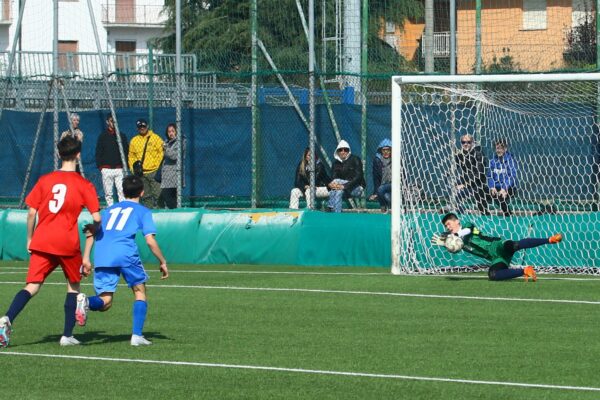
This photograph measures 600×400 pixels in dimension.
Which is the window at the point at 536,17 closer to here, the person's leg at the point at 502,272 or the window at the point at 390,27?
the window at the point at 390,27

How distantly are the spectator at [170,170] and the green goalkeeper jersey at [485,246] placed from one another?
8234 millimetres

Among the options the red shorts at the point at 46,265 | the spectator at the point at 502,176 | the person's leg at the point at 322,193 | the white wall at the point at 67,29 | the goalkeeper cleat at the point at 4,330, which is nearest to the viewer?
the goalkeeper cleat at the point at 4,330

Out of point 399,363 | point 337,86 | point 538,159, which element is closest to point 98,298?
point 399,363

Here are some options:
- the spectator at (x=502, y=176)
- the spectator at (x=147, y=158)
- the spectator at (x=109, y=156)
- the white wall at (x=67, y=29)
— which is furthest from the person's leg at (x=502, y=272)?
the white wall at (x=67, y=29)

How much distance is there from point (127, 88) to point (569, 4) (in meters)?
9.21

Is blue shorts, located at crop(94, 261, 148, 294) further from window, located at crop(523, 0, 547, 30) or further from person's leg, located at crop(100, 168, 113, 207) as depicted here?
window, located at crop(523, 0, 547, 30)

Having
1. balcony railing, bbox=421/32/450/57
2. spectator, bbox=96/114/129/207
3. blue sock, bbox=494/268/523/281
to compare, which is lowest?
blue sock, bbox=494/268/523/281

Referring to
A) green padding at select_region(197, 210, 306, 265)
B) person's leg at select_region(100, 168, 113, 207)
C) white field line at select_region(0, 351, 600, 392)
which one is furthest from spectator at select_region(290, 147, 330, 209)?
white field line at select_region(0, 351, 600, 392)

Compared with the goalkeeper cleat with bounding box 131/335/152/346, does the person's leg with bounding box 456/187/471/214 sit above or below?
above

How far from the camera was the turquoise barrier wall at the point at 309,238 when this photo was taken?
62.7 ft

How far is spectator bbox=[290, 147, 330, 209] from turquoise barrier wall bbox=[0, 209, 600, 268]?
2.83 m

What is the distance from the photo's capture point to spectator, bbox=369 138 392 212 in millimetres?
22922

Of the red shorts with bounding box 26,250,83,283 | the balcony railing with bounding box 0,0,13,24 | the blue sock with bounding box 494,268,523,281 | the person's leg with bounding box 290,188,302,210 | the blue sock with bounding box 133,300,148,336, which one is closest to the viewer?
the blue sock with bounding box 133,300,148,336

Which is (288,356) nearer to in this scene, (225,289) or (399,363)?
(399,363)
